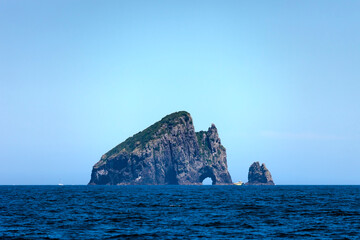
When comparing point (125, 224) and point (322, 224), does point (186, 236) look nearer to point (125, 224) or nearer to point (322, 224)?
point (125, 224)

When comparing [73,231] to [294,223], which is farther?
[294,223]

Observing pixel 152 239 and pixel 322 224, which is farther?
pixel 322 224

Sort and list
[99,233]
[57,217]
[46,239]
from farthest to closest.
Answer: [57,217] < [99,233] < [46,239]

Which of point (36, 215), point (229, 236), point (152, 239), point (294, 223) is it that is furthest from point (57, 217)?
point (294, 223)

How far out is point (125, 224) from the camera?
4731cm

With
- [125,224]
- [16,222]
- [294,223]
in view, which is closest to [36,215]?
[16,222]

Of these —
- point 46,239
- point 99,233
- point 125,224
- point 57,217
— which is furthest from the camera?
point 57,217

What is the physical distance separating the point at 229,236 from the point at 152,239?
708 cm

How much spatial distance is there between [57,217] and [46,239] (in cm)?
1748

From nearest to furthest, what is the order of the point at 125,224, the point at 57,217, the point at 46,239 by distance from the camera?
1. the point at 46,239
2. the point at 125,224
3. the point at 57,217

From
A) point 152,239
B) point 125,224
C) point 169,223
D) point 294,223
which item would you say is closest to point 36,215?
point 125,224

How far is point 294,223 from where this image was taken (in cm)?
4844

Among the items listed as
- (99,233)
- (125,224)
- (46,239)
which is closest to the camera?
(46,239)

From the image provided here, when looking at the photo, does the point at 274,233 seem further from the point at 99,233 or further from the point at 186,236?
the point at 99,233
